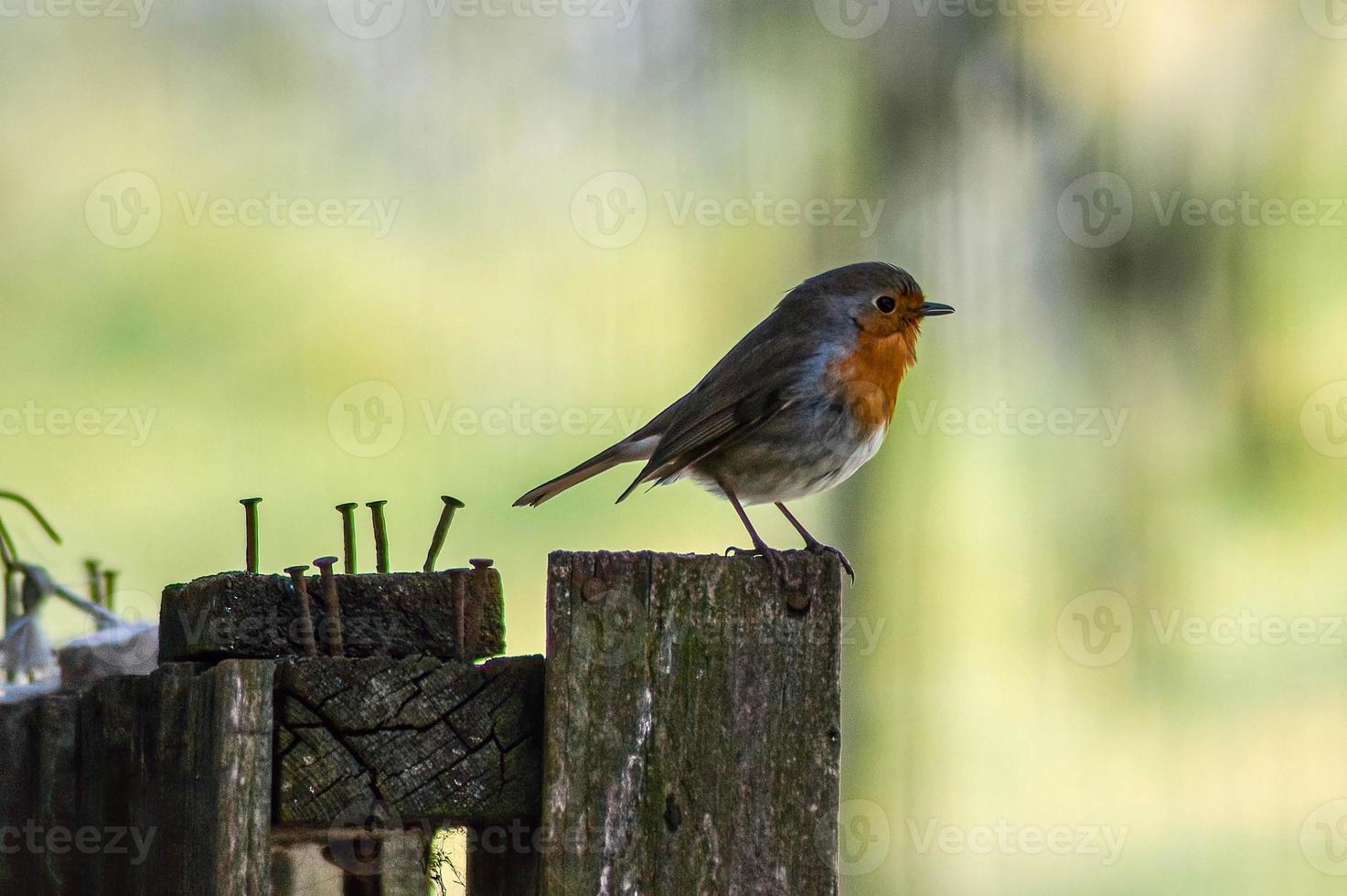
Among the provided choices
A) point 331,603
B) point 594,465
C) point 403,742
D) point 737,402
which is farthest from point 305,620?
point 594,465

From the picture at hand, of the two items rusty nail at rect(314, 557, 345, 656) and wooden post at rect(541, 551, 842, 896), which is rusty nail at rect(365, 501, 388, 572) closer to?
rusty nail at rect(314, 557, 345, 656)

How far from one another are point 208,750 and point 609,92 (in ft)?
13.0

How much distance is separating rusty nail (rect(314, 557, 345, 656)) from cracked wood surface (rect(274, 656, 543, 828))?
3.0 inches

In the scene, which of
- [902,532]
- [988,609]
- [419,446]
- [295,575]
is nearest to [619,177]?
[419,446]

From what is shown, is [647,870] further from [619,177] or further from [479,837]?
[619,177]

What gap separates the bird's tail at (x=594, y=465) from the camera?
3.33 m

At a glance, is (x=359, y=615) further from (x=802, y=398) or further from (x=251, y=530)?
(x=802, y=398)

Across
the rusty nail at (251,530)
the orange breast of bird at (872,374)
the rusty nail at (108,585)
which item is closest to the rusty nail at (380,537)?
the rusty nail at (251,530)

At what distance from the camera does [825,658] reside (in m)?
1.42

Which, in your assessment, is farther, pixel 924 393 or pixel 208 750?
pixel 924 393

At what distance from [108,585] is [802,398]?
5.08 feet

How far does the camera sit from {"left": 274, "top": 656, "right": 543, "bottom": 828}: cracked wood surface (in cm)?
138

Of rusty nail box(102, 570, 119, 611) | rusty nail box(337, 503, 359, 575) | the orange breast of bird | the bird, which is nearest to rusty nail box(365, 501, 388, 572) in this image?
rusty nail box(337, 503, 359, 575)

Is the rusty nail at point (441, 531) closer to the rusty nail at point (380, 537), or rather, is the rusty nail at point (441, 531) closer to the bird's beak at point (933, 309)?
the rusty nail at point (380, 537)
